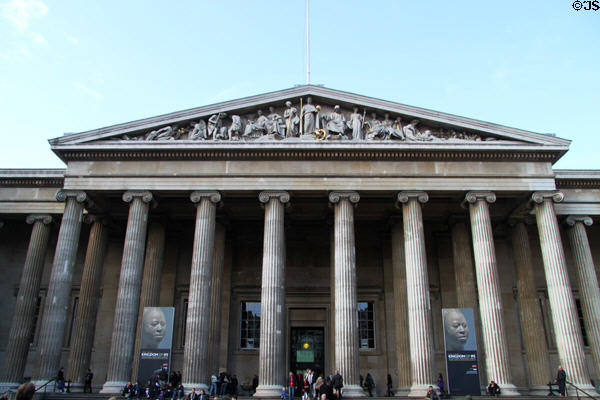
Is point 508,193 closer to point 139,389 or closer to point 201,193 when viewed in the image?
point 201,193

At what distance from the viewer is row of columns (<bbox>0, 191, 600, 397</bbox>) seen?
19969 millimetres

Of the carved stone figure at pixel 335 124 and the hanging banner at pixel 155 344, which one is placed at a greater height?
the carved stone figure at pixel 335 124

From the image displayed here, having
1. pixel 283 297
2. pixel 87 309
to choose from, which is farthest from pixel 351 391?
pixel 87 309

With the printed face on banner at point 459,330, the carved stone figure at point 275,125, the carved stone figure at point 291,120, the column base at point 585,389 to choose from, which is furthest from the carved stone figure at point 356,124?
the column base at point 585,389

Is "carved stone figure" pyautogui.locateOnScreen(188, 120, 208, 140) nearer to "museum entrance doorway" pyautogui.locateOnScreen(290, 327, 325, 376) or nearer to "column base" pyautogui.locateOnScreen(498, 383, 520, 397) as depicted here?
"museum entrance doorway" pyautogui.locateOnScreen(290, 327, 325, 376)

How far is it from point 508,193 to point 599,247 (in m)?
8.69

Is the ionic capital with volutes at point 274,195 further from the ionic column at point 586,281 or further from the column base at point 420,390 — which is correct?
the ionic column at point 586,281

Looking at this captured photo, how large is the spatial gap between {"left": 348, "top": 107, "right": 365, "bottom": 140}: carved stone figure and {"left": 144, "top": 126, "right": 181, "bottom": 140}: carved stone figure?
7566mm

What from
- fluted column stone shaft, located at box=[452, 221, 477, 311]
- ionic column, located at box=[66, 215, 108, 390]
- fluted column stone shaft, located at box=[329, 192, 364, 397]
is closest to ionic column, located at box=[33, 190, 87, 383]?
ionic column, located at box=[66, 215, 108, 390]

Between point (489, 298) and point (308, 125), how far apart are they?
404 inches

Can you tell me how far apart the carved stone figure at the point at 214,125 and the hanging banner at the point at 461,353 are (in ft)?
39.2

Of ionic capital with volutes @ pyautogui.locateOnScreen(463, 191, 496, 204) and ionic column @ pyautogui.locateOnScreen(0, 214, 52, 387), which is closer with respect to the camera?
ionic column @ pyautogui.locateOnScreen(0, 214, 52, 387)

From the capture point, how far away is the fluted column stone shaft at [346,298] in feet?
64.5

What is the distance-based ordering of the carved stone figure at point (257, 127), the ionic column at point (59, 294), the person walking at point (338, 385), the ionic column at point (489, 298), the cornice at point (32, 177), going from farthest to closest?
1. the cornice at point (32, 177)
2. the carved stone figure at point (257, 127)
3. the ionic column at point (59, 294)
4. the ionic column at point (489, 298)
5. the person walking at point (338, 385)
